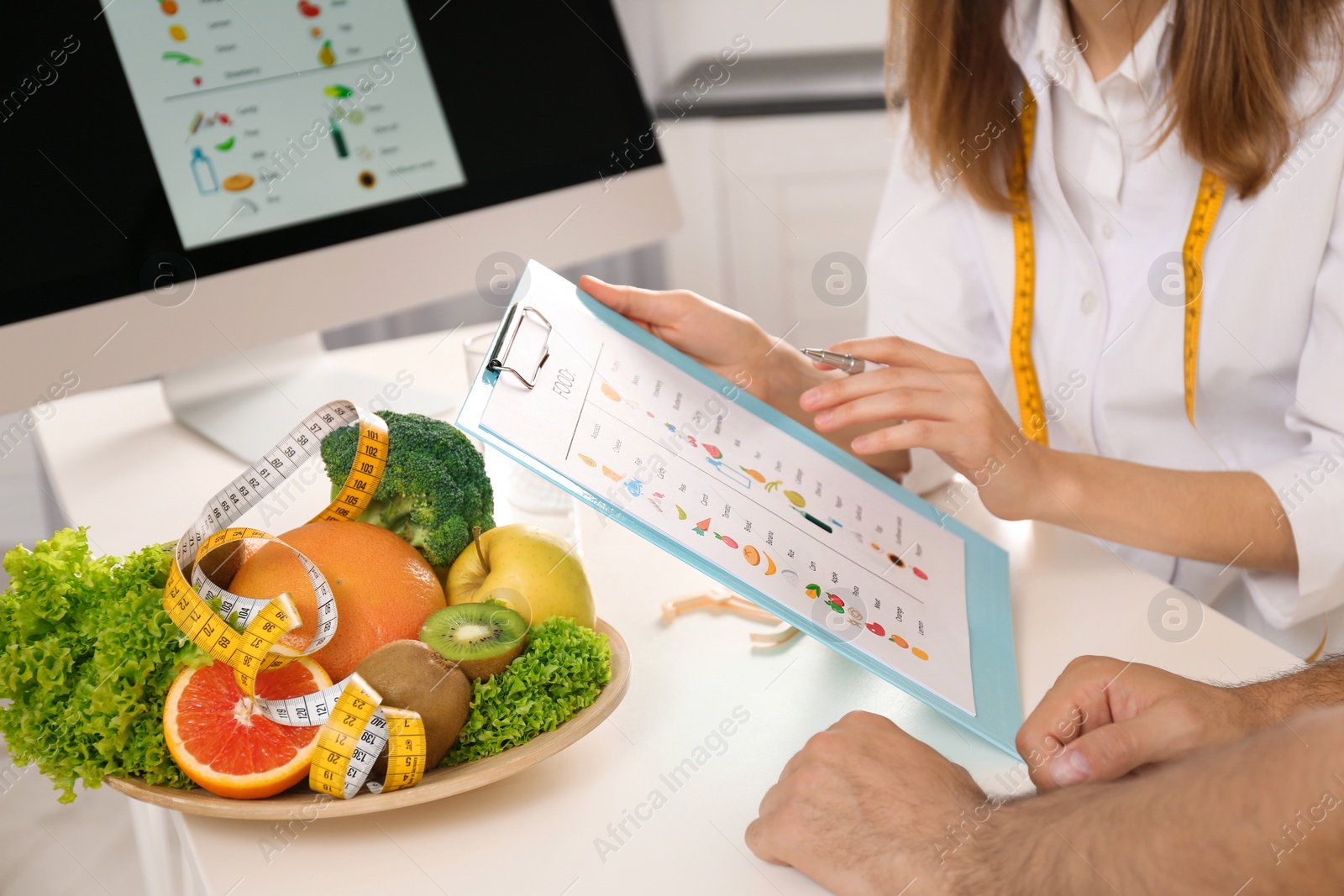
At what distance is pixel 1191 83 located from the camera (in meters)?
1.09

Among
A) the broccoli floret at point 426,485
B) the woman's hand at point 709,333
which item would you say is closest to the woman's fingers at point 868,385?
the woman's hand at point 709,333

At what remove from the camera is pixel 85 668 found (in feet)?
2.20

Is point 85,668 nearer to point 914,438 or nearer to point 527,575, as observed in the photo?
point 527,575

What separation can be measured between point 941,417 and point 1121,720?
1.05 feet

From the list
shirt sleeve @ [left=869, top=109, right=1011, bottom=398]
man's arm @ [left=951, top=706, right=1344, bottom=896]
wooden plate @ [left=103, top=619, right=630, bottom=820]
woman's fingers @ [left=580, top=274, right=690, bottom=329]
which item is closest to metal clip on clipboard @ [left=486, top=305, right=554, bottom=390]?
woman's fingers @ [left=580, top=274, right=690, bottom=329]

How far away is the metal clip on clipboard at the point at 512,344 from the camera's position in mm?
702

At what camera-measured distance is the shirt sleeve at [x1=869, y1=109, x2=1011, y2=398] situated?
4.31ft

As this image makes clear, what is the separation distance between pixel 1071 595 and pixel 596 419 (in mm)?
455

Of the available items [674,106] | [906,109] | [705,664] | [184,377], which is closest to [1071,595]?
[705,664]

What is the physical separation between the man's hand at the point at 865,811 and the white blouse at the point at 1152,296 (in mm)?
422

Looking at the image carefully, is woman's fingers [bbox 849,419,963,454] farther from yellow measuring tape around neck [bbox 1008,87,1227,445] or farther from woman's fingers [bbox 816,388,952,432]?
yellow measuring tape around neck [bbox 1008,87,1227,445]

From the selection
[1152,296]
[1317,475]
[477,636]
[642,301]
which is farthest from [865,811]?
[1152,296]

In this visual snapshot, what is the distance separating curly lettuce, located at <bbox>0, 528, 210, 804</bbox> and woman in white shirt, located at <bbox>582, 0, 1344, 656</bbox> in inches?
16.5

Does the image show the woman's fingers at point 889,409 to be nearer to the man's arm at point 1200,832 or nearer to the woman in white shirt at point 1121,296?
the woman in white shirt at point 1121,296
